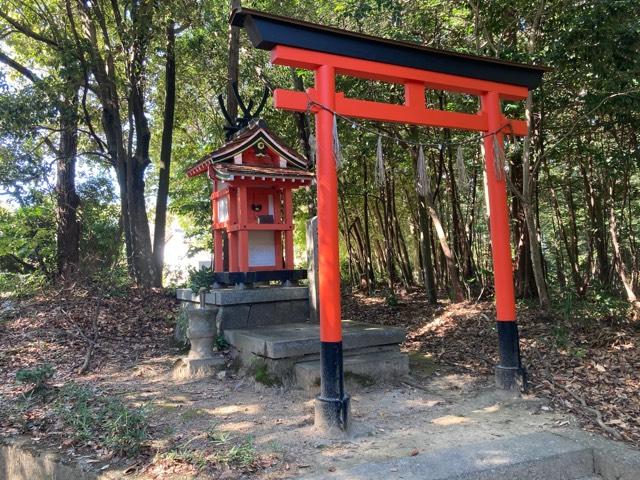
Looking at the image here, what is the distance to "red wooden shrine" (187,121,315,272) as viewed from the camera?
6.45m

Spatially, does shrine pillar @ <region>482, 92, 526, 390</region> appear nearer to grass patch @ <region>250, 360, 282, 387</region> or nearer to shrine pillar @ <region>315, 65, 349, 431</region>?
shrine pillar @ <region>315, 65, 349, 431</region>

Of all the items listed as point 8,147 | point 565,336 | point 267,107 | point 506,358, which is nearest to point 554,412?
point 506,358

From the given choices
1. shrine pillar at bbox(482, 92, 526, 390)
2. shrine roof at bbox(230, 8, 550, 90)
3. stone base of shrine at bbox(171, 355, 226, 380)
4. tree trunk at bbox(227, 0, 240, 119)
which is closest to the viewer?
shrine roof at bbox(230, 8, 550, 90)

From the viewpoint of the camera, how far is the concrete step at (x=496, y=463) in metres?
2.97

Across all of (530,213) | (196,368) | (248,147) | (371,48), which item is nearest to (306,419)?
(196,368)

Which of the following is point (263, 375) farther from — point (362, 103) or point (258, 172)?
point (362, 103)

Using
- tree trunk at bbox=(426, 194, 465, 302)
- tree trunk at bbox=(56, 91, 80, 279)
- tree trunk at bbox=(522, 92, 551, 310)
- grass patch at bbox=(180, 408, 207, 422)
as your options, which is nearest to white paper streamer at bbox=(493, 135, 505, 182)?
tree trunk at bbox=(522, 92, 551, 310)

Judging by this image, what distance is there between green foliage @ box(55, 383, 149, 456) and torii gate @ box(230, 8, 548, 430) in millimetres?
1336

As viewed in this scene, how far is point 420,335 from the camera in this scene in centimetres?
764

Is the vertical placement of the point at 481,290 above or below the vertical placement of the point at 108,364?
above

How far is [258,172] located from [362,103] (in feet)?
8.26

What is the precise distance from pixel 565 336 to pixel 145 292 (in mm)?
6924

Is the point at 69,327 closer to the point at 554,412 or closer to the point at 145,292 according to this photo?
the point at 145,292

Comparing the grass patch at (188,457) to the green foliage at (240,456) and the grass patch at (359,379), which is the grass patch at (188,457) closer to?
the green foliage at (240,456)
